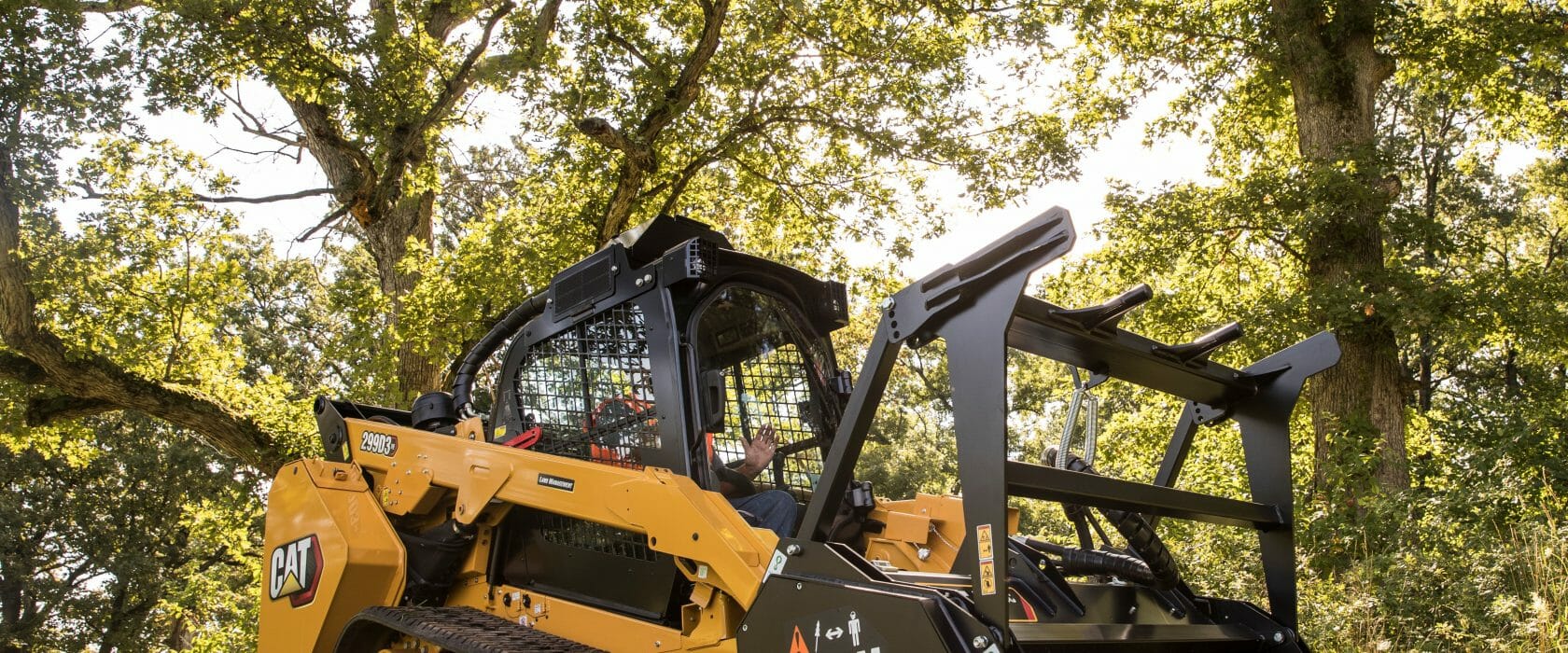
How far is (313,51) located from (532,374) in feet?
24.3

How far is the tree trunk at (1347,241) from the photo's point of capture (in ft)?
38.8

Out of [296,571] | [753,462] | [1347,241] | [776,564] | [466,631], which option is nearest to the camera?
[776,564]

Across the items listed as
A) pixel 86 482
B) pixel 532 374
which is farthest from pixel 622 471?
pixel 86 482

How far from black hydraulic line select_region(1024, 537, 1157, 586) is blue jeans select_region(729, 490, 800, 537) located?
1.12 metres

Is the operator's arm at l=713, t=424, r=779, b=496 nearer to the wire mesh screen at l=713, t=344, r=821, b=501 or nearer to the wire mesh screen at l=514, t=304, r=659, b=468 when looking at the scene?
the wire mesh screen at l=713, t=344, r=821, b=501

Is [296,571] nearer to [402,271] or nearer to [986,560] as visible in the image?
[986,560]

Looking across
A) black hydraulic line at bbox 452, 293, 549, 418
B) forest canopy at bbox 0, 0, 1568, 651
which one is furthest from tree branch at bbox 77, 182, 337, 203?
black hydraulic line at bbox 452, 293, 549, 418

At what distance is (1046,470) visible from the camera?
3191 mm

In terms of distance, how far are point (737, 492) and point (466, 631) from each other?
1152 millimetres

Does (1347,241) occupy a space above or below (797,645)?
above

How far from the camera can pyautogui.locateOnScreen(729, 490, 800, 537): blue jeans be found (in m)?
4.09

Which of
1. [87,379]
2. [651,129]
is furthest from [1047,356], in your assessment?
[87,379]

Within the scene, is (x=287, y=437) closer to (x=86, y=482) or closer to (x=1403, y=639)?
(x=1403, y=639)

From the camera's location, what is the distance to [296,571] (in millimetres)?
5055
